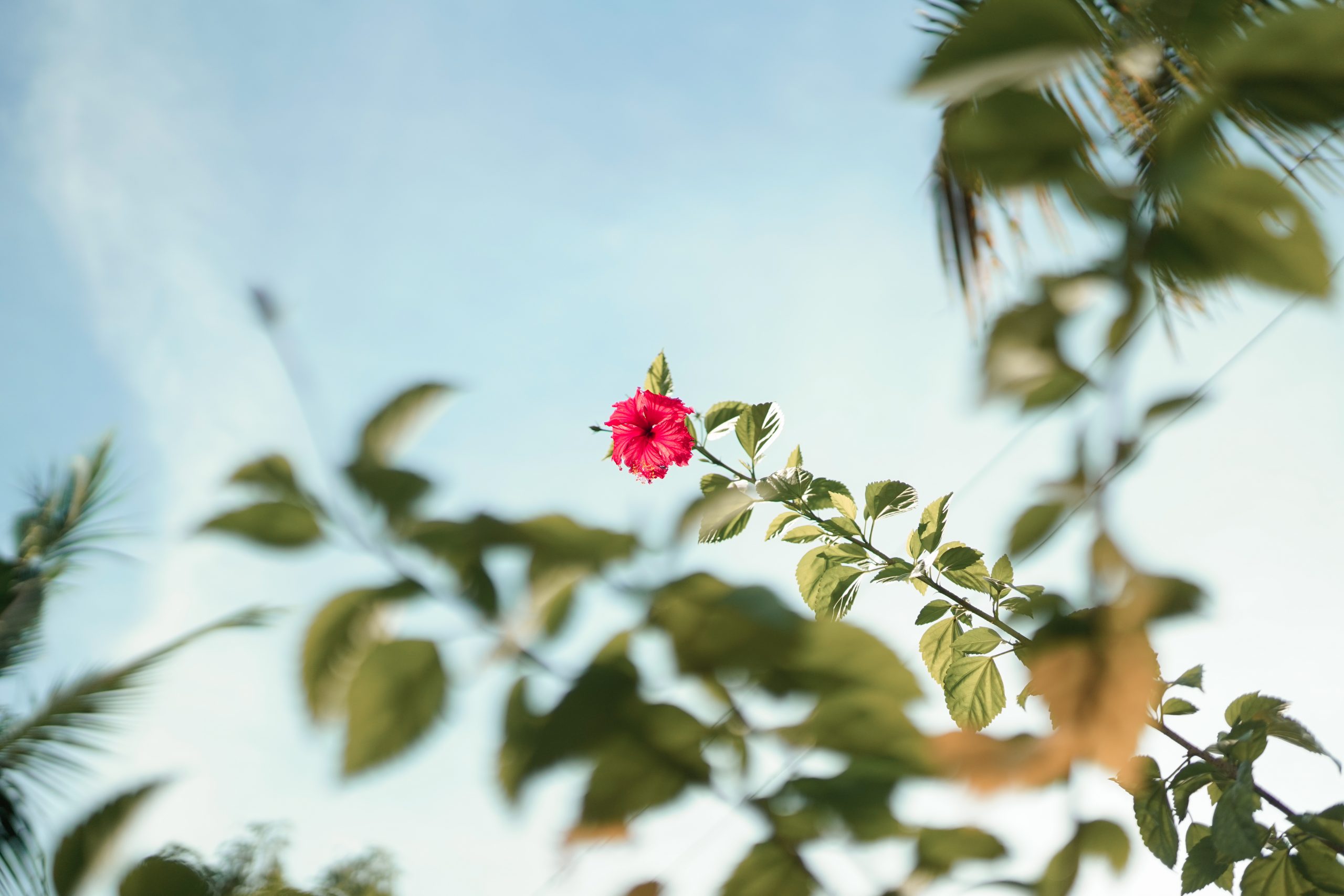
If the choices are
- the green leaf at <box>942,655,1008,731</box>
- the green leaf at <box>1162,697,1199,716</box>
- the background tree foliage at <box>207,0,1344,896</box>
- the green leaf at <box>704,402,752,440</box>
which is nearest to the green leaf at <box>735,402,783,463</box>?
the green leaf at <box>704,402,752,440</box>

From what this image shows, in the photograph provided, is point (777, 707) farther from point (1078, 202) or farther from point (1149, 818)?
point (1149, 818)

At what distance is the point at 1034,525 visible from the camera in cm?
18

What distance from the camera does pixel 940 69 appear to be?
0.15 meters

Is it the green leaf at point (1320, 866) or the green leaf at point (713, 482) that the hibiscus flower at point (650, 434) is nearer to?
the green leaf at point (713, 482)

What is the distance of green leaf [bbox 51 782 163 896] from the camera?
0.73 ft

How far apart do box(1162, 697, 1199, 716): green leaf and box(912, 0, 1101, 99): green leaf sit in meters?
0.64

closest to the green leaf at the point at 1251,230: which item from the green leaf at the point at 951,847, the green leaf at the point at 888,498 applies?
the green leaf at the point at 951,847

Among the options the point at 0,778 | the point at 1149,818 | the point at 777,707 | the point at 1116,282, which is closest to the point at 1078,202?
the point at 1116,282

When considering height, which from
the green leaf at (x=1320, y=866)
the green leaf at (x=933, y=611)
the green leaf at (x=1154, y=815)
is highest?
the green leaf at (x=933, y=611)

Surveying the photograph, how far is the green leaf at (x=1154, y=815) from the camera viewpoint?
0.57m

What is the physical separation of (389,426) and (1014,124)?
154 mm

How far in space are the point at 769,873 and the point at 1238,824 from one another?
453 mm

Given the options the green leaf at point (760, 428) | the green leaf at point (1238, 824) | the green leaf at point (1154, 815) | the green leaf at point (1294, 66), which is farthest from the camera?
the green leaf at point (760, 428)

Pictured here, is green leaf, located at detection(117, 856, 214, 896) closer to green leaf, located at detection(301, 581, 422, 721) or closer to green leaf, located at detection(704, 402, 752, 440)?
green leaf, located at detection(301, 581, 422, 721)
